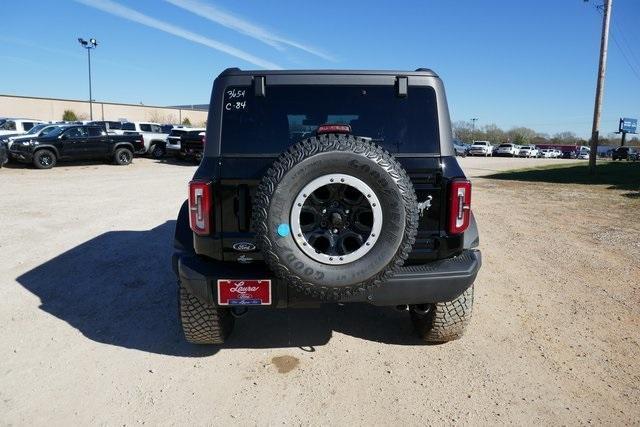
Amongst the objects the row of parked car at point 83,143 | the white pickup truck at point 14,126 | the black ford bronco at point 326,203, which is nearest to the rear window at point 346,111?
the black ford bronco at point 326,203

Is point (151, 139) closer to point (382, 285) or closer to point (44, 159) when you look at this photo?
point (44, 159)

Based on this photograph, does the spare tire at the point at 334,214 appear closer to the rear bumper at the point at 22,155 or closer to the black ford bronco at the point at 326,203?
the black ford bronco at the point at 326,203

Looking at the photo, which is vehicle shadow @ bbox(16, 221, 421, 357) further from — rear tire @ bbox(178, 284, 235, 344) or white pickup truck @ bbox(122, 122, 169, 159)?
Result: white pickup truck @ bbox(122, 122, 169, 159)

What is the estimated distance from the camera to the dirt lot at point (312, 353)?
2.75m

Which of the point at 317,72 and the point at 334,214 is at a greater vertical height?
the point at 317,72

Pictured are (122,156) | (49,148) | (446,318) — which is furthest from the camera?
(122,156)

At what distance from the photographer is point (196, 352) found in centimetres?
347

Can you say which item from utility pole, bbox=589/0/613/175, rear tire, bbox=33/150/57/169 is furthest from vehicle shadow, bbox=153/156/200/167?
utility pole, bbox=589/0/613/175

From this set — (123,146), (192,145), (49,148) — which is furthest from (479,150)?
(49,148)

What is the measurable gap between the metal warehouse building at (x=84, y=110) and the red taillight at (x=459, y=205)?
48.0 meters

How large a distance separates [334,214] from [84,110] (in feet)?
241

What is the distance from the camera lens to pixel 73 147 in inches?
715

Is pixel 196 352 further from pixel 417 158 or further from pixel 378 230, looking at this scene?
pixel 417 158

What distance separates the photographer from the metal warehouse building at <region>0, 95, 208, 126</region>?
2212 inches
